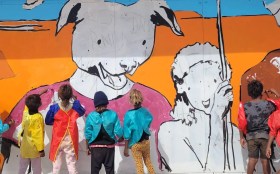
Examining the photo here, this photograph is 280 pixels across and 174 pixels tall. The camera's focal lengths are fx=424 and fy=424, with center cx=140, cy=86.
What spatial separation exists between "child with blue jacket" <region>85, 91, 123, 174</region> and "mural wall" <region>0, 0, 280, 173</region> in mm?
783

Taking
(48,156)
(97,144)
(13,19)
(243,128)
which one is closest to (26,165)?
(48,156)

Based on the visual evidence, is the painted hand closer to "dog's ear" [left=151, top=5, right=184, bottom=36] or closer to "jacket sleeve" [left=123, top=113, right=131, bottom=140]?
"dog's ear" [left=151, top=5, right=184, bottom=36]

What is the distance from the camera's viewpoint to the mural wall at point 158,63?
6316 mm

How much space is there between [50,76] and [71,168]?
145 cm

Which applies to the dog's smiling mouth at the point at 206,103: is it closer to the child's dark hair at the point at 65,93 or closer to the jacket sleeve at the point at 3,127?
the child's dark hair at the point at 65,93

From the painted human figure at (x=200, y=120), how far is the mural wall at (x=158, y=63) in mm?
15

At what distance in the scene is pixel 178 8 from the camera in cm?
640

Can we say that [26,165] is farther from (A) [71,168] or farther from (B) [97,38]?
(B) [97,38]

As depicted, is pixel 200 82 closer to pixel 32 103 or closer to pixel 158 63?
pixel 158 63

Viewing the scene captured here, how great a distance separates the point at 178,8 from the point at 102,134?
2.27m

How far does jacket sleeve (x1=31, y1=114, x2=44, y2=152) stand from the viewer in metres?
5.75

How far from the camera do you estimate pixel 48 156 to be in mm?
6391

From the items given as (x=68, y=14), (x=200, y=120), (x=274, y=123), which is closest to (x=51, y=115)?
(x=68, y=14)

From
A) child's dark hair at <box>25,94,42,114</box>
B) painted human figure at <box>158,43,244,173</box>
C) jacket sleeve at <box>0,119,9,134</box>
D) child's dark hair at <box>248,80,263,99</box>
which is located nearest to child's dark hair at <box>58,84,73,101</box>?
child's dark hair at <box>25,94,42,114</box>
